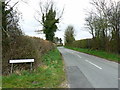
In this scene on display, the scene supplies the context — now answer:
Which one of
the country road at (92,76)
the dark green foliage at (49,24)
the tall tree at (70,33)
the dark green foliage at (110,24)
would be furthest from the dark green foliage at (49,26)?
the tall tree at (70,33)

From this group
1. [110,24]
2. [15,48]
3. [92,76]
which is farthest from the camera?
[110,24]

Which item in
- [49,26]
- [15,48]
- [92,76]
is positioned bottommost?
[92,76]

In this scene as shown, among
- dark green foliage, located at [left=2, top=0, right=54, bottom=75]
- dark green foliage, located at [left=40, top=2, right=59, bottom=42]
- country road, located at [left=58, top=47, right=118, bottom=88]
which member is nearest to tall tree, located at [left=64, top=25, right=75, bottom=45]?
dark green foliage, located at [left=40, top=2, right=59, bottom=42]

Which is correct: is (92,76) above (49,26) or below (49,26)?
below

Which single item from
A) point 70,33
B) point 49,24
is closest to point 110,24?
point 49,24

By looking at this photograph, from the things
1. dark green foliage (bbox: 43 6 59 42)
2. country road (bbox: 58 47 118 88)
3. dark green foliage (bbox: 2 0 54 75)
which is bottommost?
country road (bbox: 58 47 118 88)

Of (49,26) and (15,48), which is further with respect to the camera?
(49,26)

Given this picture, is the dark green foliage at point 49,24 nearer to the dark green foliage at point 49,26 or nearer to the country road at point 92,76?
the dark green foliage at point 49,26

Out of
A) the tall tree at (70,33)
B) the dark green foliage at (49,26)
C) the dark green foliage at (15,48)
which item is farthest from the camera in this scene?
the tall tree at (70,33)

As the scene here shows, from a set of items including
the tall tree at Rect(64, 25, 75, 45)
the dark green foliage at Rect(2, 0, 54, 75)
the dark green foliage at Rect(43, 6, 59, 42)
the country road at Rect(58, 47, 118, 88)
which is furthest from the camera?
the tall tree at Rect(64, 25, 75, 45)

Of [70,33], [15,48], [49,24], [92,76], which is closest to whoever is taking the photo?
[92,76]

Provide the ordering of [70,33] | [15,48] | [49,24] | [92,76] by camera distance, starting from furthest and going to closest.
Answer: [70,33] < [49,24] < [15,48] < [92,76]

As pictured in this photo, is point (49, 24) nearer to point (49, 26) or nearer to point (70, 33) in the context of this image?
point (49, 26)

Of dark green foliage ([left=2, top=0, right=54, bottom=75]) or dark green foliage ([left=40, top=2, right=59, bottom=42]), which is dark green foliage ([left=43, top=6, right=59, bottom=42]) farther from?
dark green foliage ([left=2, top=0, right=54, bottom=75])
